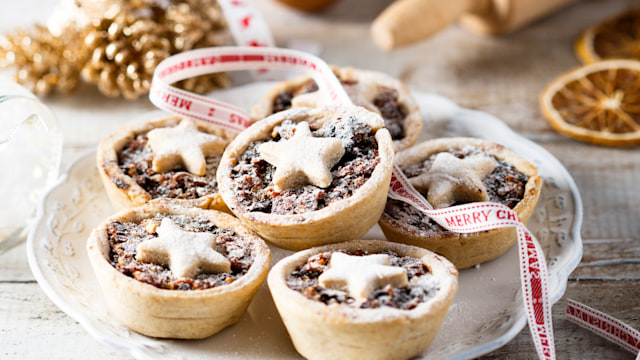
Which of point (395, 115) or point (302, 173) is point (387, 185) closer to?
point (302, 173)

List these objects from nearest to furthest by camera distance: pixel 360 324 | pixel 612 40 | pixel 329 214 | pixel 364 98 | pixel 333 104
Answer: pixel 360 324, pixel 329 214, pixel 333 104, pixel 364 98, pixel 612 40

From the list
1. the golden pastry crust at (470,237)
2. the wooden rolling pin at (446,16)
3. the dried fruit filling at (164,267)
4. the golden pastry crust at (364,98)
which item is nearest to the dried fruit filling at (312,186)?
the dried fruit filling at (164,267)

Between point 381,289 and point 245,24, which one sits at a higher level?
point 245,24

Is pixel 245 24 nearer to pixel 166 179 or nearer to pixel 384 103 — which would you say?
pixel 384 103

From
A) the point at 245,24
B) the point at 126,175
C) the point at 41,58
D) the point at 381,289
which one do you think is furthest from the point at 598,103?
the point at 41,58

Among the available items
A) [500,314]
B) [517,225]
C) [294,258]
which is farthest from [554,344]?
[294,258]

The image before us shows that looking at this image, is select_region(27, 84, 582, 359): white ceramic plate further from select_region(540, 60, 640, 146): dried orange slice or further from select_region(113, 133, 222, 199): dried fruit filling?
select_region(540, 60, 640, 146): dried orange slice

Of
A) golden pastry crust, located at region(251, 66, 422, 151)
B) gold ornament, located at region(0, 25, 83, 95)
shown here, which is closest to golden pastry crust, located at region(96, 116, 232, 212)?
golden pastry crust, located at region(251, 66, 422, 151)
